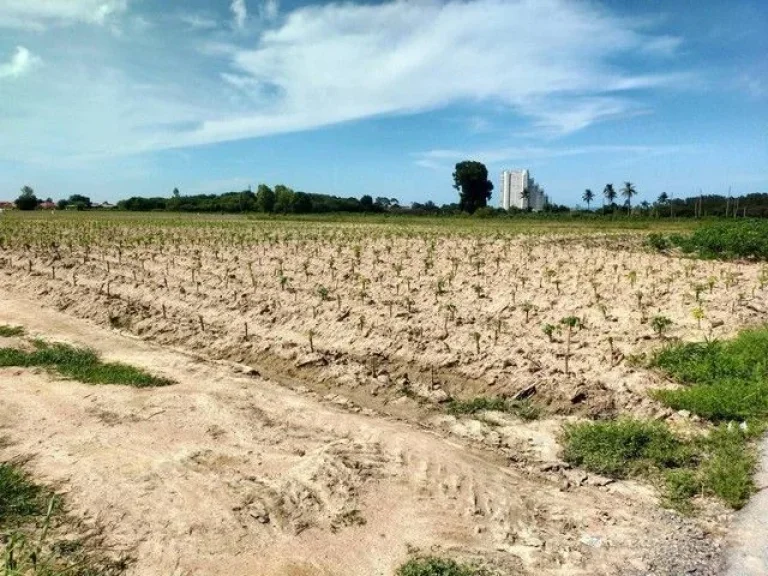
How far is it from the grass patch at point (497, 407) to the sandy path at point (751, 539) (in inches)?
93.4

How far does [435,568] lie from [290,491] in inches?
55.8

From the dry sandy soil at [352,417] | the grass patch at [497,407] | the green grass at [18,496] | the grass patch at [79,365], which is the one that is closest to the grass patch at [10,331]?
the dry sandy soil at [352,417]

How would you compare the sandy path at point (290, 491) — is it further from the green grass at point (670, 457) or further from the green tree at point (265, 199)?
the green tree at point (265, 199)

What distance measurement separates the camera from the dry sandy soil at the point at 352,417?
4344mm

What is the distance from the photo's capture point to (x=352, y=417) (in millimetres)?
6680

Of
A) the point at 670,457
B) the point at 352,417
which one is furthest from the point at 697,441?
the point at 352,417

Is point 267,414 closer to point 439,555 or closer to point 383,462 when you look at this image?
point 383,462

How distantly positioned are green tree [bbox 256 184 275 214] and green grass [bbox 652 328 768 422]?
219 feet

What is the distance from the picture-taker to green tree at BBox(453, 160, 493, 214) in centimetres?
8338

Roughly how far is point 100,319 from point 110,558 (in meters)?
8.09

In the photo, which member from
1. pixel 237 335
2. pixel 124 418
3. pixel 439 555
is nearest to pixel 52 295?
pixel 237 335

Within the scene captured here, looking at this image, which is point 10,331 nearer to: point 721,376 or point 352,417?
point 352,417

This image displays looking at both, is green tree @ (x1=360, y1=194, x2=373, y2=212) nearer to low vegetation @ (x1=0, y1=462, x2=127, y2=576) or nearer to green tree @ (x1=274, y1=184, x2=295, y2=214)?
green tree @ (x1=274, y1=184, x2=295, y2=214)

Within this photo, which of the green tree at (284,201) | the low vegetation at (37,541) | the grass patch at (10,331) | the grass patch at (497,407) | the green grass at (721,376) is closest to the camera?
the low vegetation at (37,541)
